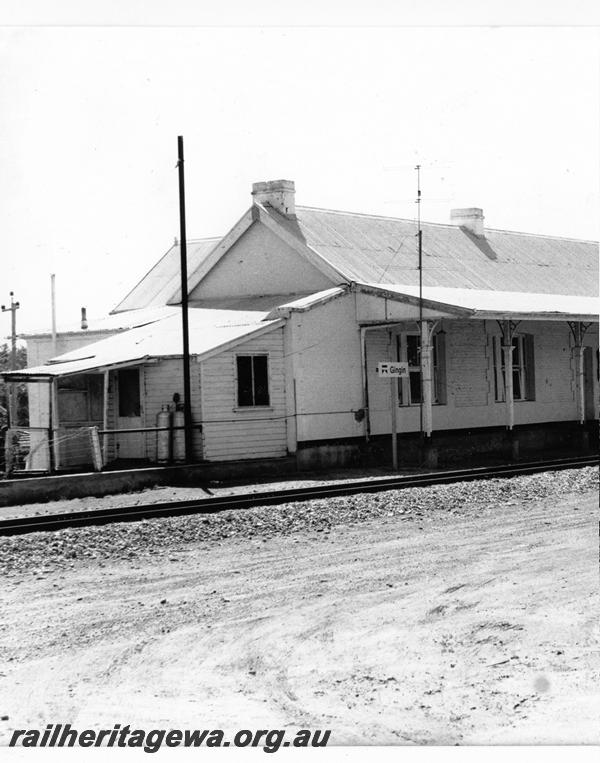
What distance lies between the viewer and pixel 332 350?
22875mm

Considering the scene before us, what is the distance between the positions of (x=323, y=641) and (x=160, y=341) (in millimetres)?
15201

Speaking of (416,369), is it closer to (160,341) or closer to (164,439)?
(160,341)

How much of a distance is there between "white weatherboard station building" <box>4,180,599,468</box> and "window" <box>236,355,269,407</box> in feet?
0.08

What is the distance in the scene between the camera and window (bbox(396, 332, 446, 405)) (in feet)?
80.9

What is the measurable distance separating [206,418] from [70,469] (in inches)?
99.9

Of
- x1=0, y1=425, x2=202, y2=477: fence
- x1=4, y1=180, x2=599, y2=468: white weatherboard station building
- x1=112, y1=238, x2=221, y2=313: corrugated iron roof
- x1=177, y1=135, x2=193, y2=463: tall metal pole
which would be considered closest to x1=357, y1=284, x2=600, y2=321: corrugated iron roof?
x1=4, y1=180, x2=599, y2=468: white weatherboard station building

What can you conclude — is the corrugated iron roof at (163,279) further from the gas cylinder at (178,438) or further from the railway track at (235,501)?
the railway track at (235,501)

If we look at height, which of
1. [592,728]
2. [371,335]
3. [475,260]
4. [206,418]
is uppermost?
[475,260]

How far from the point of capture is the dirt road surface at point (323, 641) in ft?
23.0

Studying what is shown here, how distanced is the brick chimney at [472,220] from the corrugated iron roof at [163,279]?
667cm

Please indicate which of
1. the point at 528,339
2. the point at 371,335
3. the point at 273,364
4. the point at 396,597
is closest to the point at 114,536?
the point at 396,597

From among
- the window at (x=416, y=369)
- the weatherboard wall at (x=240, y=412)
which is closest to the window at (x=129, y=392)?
the weatherboard wall at (x=240, y=412)

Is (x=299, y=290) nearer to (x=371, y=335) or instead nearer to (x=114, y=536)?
(x=371, y=335)

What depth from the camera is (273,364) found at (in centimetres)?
2212
